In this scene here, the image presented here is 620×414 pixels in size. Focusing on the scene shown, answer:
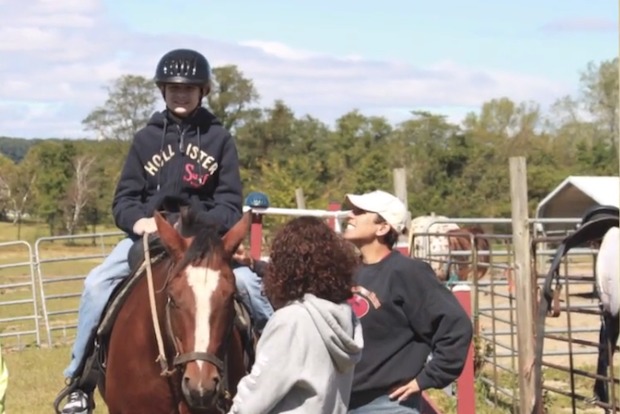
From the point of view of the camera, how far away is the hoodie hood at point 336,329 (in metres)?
3.38

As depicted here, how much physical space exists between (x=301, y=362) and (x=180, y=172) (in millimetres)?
2623

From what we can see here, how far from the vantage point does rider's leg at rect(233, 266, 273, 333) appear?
557cm

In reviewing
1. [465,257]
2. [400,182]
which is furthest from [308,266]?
[465,257]

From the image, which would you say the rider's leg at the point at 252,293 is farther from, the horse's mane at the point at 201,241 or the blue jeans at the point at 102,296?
the horse's mane at the point at 201,241

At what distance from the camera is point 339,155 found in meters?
57.8

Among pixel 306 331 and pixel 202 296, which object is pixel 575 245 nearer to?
pixel 202 296

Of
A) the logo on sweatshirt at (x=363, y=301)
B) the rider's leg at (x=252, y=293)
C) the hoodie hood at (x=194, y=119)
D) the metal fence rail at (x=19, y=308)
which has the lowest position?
the metal fence rail at (x=19, y=308)

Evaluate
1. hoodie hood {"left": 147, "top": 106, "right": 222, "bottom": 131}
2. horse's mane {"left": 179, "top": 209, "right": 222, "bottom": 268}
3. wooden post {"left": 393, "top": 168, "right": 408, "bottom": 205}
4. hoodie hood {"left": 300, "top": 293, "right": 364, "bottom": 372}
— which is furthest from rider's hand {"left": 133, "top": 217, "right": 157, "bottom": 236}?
wooden post {"left": 393, "top": 168, "right": 408, "bottom": 205}

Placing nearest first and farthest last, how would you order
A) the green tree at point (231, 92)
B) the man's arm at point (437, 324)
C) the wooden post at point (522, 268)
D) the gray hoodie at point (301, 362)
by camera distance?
the gray hoodie at point (301, 362)
the man's arm at point (437, 324)
the wooden post at point (522, 268)
the green tree at point (231, 92)

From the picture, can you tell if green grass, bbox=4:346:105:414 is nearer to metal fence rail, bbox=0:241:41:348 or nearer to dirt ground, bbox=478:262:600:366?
metal fence rail, bbox=0:241:41:348

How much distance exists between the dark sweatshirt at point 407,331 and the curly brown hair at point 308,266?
22.9 inches

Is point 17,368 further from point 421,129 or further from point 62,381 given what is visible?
point 421,129

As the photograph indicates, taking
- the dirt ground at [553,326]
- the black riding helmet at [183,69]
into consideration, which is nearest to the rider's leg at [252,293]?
the black riding helmet at [183,69]

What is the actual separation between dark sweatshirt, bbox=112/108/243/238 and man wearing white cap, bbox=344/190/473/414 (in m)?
1.74
